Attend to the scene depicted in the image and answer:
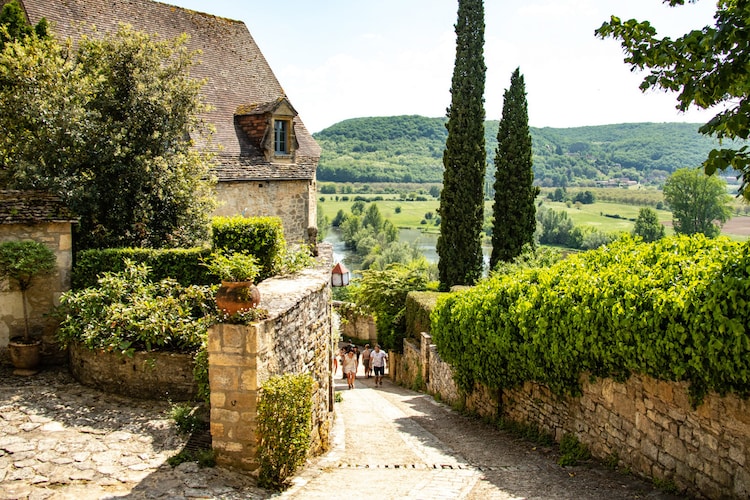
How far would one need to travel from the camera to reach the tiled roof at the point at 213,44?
19312 millimetres

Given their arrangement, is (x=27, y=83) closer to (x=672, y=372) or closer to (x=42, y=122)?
(x=42, y=122)

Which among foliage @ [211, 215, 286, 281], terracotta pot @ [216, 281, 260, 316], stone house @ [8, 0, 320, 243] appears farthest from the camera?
stone house @ [8, 0, 320, 243]

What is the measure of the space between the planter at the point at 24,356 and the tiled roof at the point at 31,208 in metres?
2.49

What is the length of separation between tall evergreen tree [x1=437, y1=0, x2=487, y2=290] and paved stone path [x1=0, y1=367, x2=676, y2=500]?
14956mm

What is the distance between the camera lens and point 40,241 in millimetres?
12531

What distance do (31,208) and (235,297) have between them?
7.74m

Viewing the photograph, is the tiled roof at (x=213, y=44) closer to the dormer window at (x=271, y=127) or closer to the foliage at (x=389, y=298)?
the dormer window at (x=271, y=127)

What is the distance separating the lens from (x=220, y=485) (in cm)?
720

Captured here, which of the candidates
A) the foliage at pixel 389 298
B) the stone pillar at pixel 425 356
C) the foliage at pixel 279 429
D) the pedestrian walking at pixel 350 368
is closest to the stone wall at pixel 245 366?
the foliage at pixel 279 429

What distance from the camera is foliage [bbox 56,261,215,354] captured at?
34.3 feet

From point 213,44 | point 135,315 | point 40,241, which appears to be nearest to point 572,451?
point 135,315

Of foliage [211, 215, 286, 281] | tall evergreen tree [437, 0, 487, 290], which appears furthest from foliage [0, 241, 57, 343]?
tall evergreen tree [437, 0, 487, 290]

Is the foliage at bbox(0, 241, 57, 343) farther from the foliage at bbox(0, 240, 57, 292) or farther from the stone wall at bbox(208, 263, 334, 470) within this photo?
the stone wall at bbox(208, 263, 334, 470)

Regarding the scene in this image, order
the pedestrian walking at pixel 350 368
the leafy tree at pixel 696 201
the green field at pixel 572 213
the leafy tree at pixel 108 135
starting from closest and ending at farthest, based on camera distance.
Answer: the leafy tree at pixel 108 135, the pedestrian walking at pixel 350 368, the leafy tree at pixel 696 201, the green field at pixel 572 213
